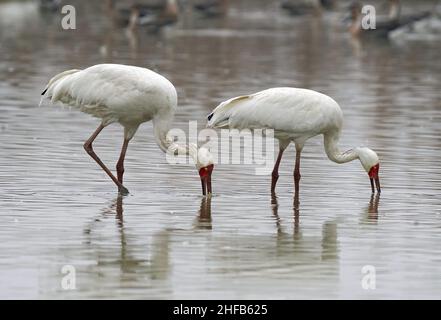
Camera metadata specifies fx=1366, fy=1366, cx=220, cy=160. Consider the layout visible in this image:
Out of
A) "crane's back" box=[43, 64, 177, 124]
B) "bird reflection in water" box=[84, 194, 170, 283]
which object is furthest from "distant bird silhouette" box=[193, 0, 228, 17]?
"bird reflection in water" box=[84, 194, 170, 283]

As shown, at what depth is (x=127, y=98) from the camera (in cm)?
1405

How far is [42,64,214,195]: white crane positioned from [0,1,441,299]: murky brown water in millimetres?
465

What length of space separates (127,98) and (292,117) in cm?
172

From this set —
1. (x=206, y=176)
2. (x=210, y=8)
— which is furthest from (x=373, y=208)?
(x=210, y=8)

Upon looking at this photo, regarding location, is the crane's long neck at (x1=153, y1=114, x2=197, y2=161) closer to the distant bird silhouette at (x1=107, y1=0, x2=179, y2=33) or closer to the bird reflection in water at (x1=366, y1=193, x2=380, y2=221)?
the bird reflection in water at (x1=366, y1=193, x2=380, y2=221)

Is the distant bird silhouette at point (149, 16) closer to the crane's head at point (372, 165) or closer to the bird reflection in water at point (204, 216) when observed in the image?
the crane's head at point (372, 165)

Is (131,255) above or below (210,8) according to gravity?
above

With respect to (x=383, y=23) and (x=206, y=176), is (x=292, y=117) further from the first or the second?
(x=383, y=23)

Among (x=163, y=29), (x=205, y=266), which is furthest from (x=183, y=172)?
(x=163, y=29)

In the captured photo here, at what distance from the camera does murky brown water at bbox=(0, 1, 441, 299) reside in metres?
10.1

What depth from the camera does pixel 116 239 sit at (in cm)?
1158
